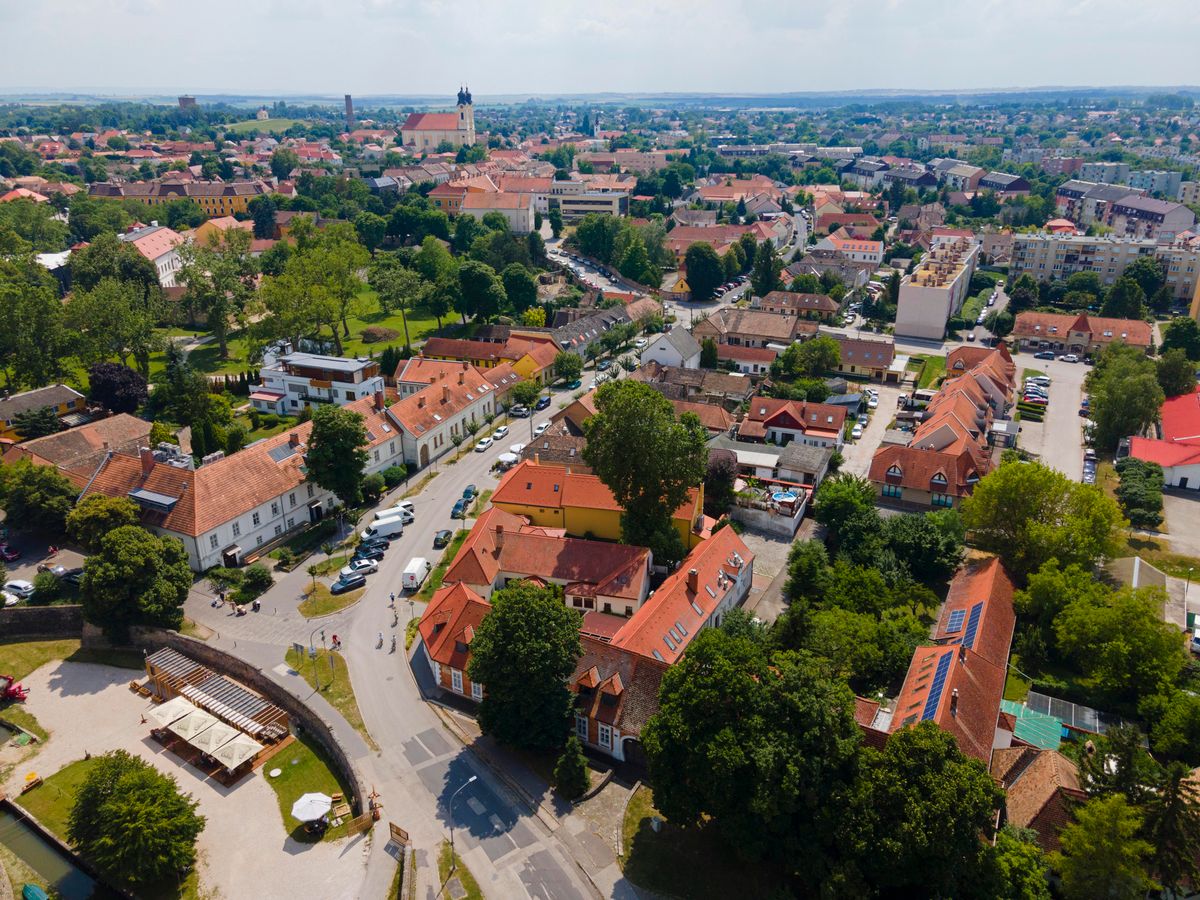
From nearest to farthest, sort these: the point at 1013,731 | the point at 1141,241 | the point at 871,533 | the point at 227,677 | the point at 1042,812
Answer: the point at 1042,812, the point at 1013,731, the point at 227,677, the point at 871,533, the point at 1141,241

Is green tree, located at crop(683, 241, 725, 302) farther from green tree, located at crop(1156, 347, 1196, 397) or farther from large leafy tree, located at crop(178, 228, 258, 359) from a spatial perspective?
large leafy tree, located at crop(178, 228, 258, 359)

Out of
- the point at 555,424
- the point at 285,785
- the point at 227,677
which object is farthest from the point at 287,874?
the point at 555,424

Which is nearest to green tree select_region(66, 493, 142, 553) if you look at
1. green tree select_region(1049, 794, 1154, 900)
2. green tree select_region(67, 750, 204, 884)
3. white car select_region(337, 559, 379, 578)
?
white car select_region(337, 559, 379, 578)

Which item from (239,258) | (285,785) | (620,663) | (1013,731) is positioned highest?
(239,258)

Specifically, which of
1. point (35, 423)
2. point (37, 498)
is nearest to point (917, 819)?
point (37, 498)

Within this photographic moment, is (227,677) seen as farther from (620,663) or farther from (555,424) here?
(555,424)

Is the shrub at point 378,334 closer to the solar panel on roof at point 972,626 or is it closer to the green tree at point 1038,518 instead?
the green tree at point 1038,518
